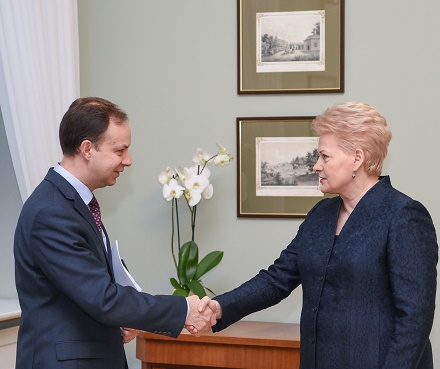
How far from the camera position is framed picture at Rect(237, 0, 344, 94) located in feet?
13.3

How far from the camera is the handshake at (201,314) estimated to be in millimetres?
2736

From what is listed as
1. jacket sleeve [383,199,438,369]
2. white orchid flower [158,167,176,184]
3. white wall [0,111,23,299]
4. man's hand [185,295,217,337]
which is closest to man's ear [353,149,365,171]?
jacket sleeve [383,199,438,369]

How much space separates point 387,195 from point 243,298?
2.60 ft

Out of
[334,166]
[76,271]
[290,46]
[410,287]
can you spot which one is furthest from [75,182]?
[290,46]

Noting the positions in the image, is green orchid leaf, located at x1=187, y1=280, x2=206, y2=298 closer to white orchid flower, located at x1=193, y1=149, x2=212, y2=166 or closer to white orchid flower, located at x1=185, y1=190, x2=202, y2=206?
white orchid flower, located at x1=185, y1=190, x2=202, y2=206

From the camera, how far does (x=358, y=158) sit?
2535 millimetres

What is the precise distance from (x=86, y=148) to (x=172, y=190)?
1.51 meters

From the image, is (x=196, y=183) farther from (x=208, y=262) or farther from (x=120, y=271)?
(x=120, y=271)

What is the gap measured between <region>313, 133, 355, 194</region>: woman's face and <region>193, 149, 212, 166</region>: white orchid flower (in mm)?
1428

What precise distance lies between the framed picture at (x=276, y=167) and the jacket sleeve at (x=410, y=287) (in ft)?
5.67

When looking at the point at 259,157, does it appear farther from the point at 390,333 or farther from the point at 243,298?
the point at 390,333

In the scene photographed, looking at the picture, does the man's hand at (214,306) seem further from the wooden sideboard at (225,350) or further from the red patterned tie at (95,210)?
the wooden sideboard at (225,350)

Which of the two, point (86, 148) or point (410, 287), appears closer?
point (410, 287)

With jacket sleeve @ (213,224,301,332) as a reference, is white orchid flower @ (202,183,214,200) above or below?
above
